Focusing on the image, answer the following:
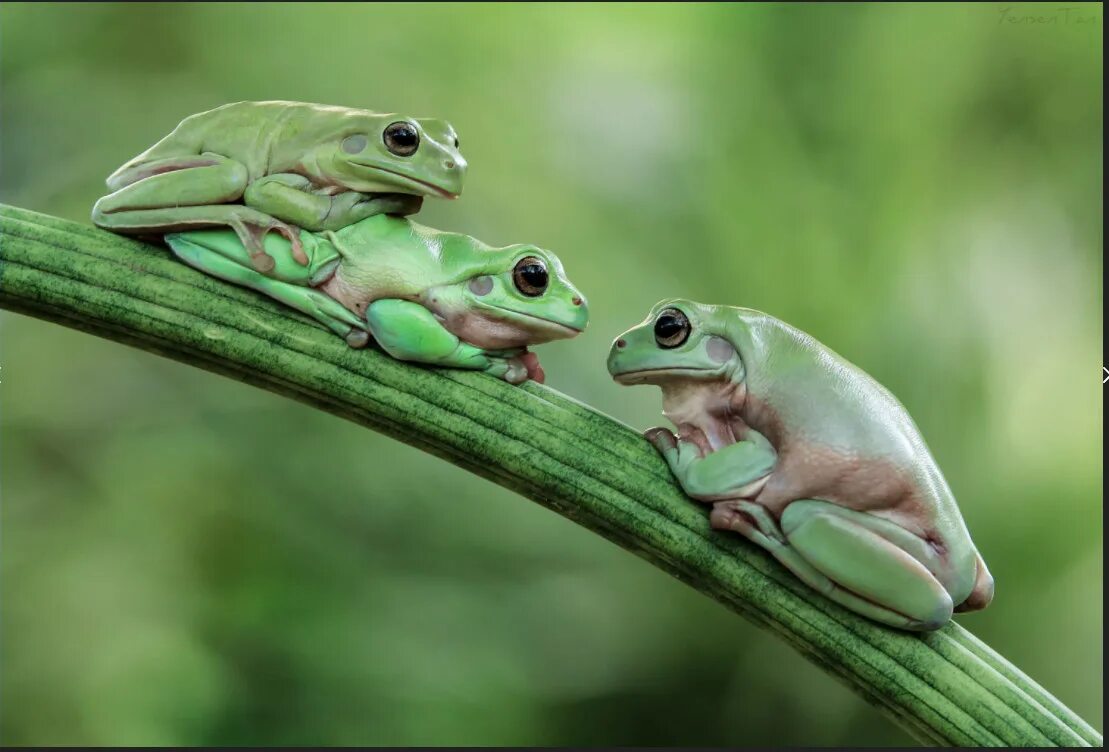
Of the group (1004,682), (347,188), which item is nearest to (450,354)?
(347,188)

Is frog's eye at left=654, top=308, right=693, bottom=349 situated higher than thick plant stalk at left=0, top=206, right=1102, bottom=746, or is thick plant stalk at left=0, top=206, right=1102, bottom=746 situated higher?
frog's eye at left=654, top=308, right=693, bottom=349

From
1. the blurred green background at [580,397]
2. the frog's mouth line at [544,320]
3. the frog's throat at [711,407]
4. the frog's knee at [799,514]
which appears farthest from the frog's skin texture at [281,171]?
the blurred green background at [580,397]

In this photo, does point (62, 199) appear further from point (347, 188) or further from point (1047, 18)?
point (1047, 18)

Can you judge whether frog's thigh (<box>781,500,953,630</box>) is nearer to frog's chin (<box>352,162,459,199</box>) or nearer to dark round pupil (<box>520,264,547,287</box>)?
dark round pupil (<box>520,264,547,287</box>)

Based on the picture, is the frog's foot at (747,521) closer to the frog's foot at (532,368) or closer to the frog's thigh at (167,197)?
the frog's foot at (532,368)

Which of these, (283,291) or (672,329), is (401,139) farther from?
(672,329)

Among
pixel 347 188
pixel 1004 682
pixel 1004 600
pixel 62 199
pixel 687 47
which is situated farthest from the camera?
pixel 687 47

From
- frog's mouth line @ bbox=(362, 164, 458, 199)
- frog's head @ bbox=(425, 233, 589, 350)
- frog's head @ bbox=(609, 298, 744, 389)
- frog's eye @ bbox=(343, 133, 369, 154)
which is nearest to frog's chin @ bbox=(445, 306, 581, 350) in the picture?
frog's head @ bbox=(425, 233, 589, 350)
